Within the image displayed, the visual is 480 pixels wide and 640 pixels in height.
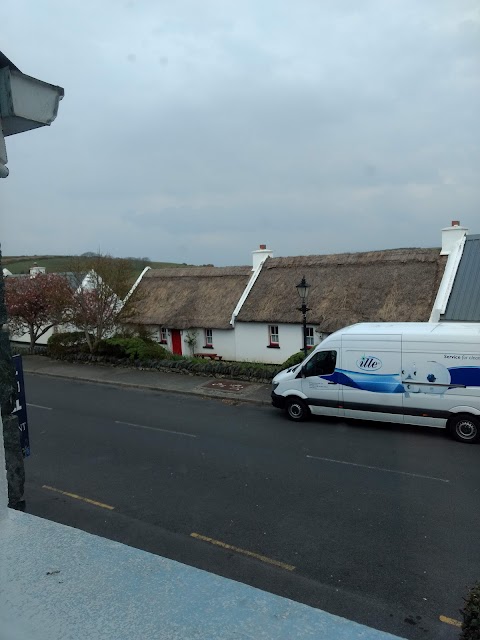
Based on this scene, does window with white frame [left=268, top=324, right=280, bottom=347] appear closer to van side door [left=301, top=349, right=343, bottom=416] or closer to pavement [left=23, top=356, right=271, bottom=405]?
pavement [left=23, top=356, right=271, bottom=405]

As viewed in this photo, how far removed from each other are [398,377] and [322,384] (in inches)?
84.4

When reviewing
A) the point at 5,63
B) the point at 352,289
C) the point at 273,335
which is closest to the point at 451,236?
the point at 352,289

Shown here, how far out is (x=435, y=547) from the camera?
7258 millimetres

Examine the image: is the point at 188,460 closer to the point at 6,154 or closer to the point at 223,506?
the point at 223,506

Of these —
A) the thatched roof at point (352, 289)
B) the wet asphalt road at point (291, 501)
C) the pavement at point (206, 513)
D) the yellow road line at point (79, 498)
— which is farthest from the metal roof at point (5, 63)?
the thatched roof at point (352, 289)

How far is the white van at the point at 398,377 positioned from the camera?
12.0 metres

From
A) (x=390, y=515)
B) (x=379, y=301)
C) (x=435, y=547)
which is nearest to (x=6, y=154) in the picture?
(x=435, y=547)

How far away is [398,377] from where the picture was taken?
12.7 m

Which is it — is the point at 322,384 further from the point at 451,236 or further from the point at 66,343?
the point at 66,343


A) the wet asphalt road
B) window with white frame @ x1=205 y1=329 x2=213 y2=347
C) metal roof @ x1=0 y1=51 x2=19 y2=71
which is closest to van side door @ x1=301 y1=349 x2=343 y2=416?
the wet asphalt road

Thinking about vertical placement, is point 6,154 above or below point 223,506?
above

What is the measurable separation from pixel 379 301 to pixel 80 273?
15.2 m

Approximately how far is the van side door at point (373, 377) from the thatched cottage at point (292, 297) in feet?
27.1

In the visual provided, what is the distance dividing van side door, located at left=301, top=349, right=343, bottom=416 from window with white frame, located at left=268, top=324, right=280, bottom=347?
33.4ft
